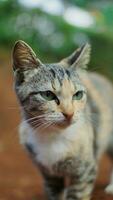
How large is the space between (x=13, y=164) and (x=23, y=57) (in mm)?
1046

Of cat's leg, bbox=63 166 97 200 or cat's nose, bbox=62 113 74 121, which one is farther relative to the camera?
cat's leg, bbox=63 166 97 200

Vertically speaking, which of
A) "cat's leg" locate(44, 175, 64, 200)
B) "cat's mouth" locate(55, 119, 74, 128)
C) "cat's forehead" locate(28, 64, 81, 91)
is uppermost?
"cat's forehead" locate(28, 64, 81, 91)

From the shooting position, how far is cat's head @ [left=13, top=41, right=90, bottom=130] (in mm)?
1764

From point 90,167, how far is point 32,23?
0.51m

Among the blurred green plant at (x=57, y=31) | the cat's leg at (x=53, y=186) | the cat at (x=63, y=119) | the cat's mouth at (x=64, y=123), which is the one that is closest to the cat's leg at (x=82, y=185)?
the cat at (x=63, y=119)

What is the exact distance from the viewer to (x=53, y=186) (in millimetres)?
2211

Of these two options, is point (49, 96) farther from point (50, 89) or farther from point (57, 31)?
point (57, 31)

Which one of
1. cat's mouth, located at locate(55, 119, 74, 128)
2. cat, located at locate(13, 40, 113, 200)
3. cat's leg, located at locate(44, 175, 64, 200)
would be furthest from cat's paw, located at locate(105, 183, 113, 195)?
cat's mouth, located at locate(55, 119, 74, 128)

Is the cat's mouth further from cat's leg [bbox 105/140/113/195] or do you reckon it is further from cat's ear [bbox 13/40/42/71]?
cat's leg [bbox 105/140/113/195]

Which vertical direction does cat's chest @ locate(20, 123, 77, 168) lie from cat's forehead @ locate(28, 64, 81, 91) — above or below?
below

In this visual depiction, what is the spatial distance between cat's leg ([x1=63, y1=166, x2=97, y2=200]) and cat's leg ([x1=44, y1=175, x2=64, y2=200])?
103 mm

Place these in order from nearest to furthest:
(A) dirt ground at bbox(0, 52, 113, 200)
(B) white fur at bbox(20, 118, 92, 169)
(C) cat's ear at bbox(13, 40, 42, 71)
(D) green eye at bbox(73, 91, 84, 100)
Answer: (C) cat's ear at bbox(13, 40, 42, 71), (D) green eye at bbox(73, 91, 84, 100), (B) white fur at bbox(20, 118, 92, 169), (A) dirt ground at bbox(0, 52, 113, 200)

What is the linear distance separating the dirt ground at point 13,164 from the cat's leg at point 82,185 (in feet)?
0.13

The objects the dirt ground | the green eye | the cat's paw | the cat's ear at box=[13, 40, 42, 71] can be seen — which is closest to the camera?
the cat's ear at box=[13, 40, 42, 71]
